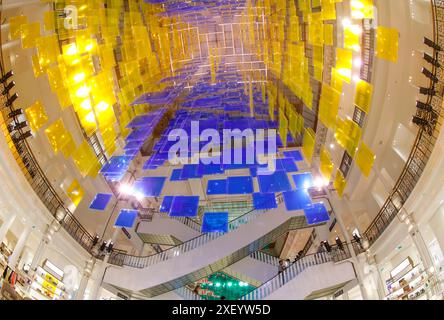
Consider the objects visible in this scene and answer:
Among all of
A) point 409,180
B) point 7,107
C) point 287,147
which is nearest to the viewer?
point 7,107

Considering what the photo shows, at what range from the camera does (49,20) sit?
367 centimetres

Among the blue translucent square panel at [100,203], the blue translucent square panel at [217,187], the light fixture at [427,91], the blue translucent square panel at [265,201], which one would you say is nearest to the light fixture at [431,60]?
the light fixture at [427,91]

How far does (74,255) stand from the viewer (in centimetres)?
629

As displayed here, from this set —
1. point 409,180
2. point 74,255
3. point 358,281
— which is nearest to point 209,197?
point 74,255

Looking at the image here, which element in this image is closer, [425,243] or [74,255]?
[425,243]

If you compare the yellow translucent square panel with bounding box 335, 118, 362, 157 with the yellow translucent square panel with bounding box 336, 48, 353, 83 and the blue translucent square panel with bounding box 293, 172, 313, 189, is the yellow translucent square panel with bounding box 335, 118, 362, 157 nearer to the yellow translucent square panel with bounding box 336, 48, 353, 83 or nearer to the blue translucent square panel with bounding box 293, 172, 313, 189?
the yellow translucent square panel with bounding box 336, 48, 353, 83

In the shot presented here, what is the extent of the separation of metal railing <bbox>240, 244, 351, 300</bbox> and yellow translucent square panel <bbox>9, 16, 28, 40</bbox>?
5.79 meters

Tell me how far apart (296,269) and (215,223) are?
2614 millimetres

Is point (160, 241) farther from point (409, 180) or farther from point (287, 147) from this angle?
point (409, 180)

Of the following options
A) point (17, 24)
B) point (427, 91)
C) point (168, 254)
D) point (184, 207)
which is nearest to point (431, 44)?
point (427, 91)

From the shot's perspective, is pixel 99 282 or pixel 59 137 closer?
pixel 59 137

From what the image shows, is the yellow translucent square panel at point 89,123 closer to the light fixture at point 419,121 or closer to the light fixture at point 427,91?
Answer: the light fixture at point 427,91

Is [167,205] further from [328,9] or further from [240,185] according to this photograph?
[328,9]
